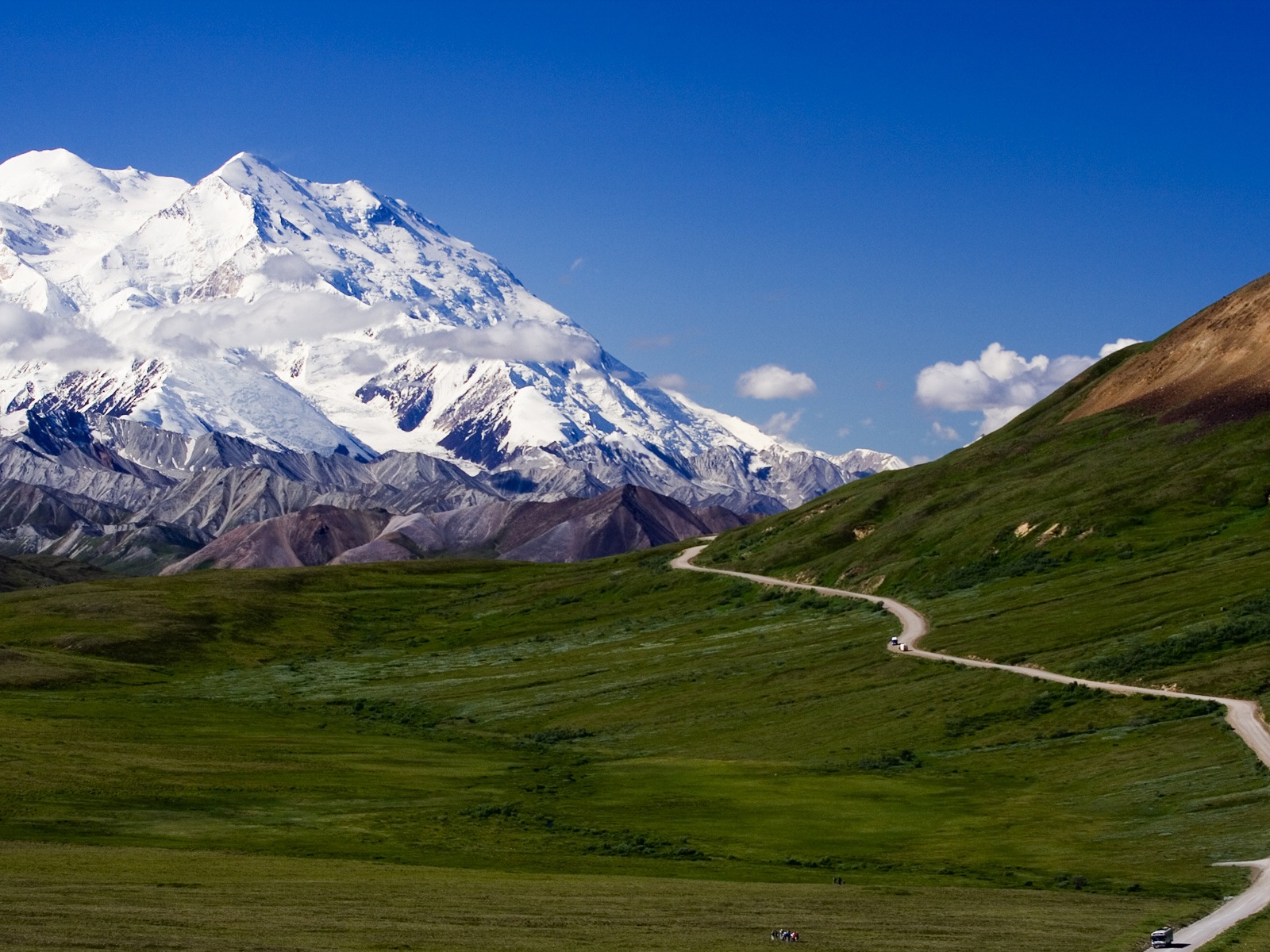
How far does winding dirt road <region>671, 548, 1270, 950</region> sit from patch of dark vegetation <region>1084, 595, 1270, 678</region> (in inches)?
112

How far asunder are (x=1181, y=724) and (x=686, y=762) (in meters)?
37.0

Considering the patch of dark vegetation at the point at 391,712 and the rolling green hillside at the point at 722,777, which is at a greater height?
the patch of dark vegetation at the point at 391,712

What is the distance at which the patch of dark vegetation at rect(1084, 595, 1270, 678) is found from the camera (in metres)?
120

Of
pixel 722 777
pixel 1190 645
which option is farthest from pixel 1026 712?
pixel 722 777

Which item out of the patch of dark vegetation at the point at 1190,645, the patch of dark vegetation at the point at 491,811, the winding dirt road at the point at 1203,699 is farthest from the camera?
the patch of dark vegetation at the point at 1190,645

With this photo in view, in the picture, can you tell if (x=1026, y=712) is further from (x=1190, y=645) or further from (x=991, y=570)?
Result: (x=991, y=570)

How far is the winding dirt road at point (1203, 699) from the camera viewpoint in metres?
55.3

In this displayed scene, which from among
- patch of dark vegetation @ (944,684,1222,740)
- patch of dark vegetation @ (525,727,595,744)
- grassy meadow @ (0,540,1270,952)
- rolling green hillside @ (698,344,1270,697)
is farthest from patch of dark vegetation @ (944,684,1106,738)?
patch of dark vegetation @ (525,727,595,744)

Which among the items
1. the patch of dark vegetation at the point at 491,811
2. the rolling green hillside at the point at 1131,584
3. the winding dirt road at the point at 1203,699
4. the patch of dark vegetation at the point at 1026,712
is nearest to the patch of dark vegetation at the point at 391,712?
the winding dirt road at the point at 1203,699

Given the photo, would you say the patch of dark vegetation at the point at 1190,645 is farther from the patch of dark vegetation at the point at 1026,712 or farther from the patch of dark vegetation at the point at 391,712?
the patch of dark vegetation at the point at 391,712

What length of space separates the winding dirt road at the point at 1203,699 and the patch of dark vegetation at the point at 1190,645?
2.85 metres

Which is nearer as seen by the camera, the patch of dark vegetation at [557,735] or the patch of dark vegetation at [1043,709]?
the patch of dark vegetation at [1043,709]

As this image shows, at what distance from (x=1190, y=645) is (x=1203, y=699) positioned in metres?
13.7

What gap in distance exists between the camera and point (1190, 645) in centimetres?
12200
